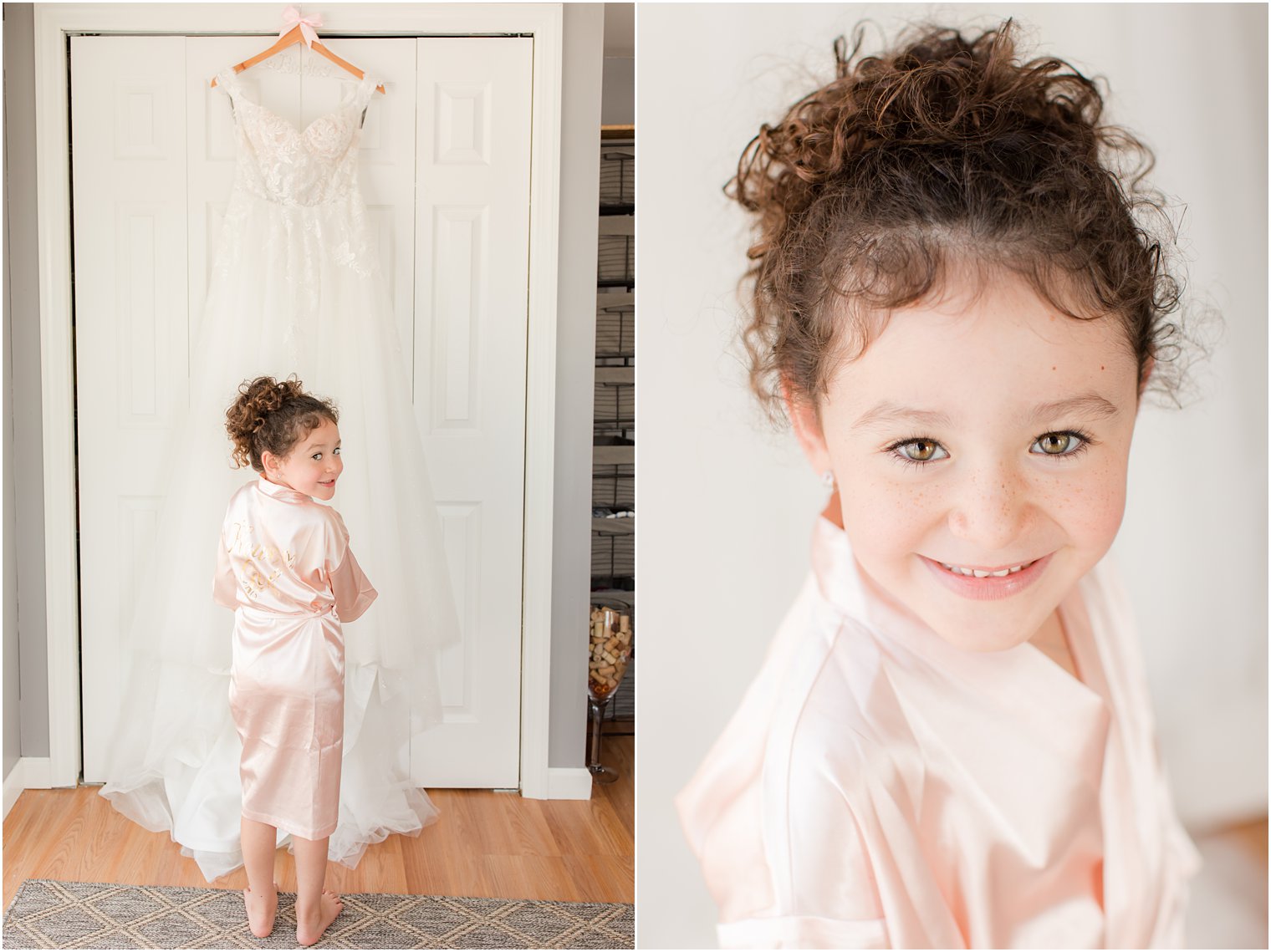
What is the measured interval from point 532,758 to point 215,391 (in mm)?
1327

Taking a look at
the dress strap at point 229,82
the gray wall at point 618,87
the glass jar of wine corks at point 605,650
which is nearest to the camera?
the dress strap at point 229,82

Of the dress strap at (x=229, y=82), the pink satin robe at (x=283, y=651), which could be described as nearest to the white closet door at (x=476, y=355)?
the dress strap at (x=229, y=82)

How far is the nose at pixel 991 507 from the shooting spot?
132 cm

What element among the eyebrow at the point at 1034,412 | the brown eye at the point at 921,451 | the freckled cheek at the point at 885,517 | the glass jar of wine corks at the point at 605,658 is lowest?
the glass jar of wine corks at the point at 605,658

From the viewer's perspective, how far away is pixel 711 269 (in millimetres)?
1384

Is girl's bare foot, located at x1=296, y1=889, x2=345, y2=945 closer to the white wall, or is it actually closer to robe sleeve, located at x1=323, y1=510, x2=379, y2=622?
robe sleeve, located at x1=323, y1=510, x2=379, y2=622

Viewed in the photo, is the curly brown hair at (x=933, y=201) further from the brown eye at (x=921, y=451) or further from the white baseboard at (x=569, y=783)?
the white baseboard at (x=569, y=783)

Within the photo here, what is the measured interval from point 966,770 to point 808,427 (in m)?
0.54

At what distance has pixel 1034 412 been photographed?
1310mm

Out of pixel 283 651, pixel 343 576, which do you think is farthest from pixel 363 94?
pixel 283 651

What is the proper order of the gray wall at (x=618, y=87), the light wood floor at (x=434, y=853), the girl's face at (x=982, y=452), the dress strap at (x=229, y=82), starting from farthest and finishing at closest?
the gray wall at (x=618, y=87) → the dress strap at (x=229, y=82) → the light wood floor at (x=434, y=853) → the girl's face at (x=982, y=452)

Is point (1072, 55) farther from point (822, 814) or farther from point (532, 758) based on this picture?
point (532, 758)

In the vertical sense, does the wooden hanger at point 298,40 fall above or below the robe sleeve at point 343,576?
above

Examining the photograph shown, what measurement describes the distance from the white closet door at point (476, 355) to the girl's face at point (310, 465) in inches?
25.6
